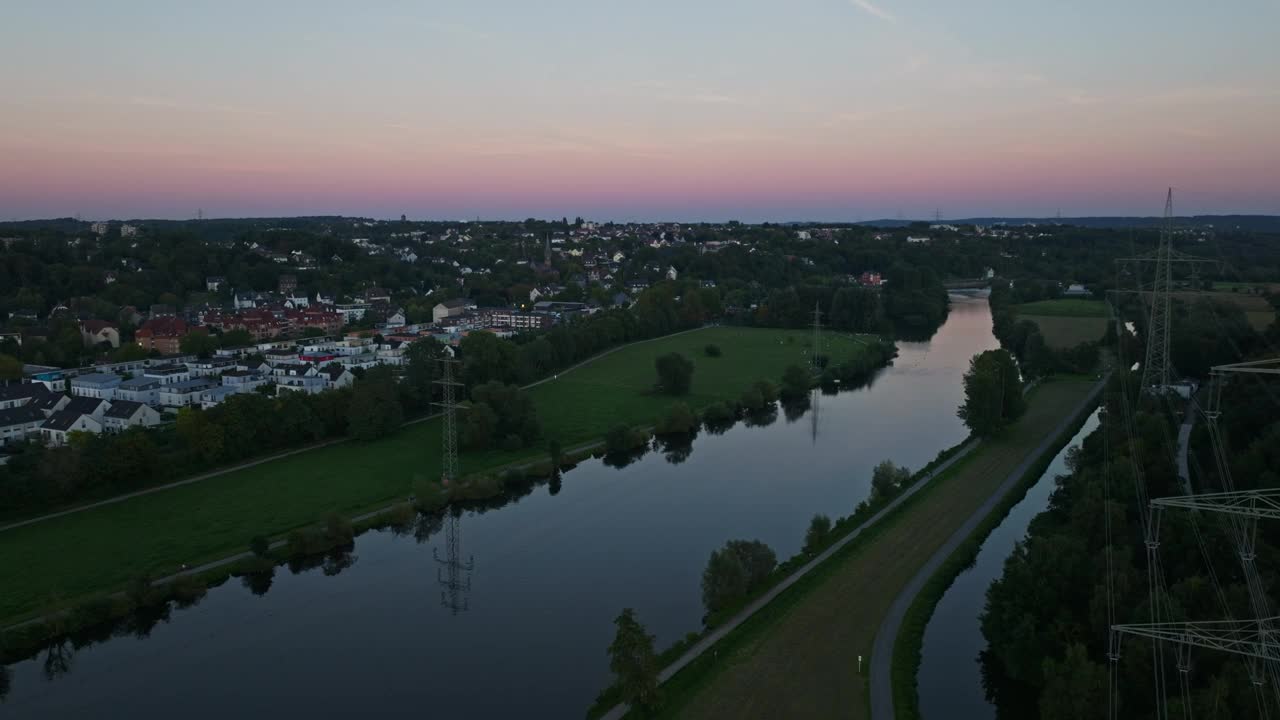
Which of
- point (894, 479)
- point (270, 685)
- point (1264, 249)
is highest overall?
point (1264, 249)

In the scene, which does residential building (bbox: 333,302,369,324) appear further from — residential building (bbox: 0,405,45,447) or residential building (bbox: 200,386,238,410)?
residential building (bbox: 0,405,45,447)

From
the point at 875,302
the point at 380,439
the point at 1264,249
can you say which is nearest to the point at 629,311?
the point at 875,302

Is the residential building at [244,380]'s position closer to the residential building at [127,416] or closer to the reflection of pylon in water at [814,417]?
the residential building at [127,416]

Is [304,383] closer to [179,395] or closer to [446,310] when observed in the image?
[179,395]

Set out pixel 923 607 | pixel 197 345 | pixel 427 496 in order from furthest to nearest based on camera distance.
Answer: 1. pixel 197 345
2. pixel 427 496
3. pixel 923 607

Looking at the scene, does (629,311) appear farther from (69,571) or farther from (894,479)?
(69,571)

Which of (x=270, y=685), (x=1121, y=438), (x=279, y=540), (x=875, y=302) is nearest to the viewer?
(x=270, y=685)

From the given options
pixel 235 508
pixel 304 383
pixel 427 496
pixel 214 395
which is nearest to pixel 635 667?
pixel 427 496

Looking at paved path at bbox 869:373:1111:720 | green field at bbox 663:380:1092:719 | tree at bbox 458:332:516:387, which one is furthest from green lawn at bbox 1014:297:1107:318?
green field at bbox 663:380:1092:719
